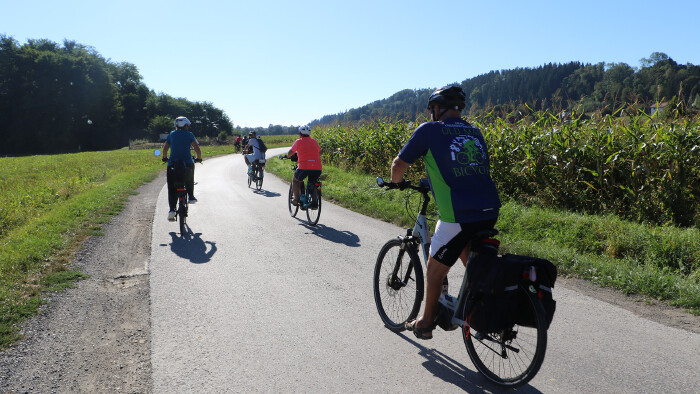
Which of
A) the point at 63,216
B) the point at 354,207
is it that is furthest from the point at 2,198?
the point at 354,207

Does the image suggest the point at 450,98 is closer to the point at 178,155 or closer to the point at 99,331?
the point at 99,331

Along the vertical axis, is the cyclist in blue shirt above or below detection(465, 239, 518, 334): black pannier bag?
above

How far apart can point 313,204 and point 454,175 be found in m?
6.52

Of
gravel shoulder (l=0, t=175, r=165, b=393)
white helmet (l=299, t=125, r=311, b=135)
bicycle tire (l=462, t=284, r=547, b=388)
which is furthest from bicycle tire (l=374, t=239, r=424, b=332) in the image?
white helmet (l=299, t=125, r=311, b=135)

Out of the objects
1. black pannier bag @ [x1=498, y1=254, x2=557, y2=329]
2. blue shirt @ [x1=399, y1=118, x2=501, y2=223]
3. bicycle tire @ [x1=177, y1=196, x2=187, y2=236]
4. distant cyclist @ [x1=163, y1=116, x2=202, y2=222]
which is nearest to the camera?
black pannier bag @ [x1=498, y1=254, x2=557, y2=329]

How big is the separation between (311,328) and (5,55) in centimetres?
8502

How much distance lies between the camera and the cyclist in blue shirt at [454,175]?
10.0ft

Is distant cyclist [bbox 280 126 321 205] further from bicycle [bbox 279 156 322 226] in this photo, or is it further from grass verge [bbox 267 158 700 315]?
A: grass verge [bbox 267 158 700 315]

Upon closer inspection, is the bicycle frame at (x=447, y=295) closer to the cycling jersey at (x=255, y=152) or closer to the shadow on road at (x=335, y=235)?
the shadow on road at (x=335, y=235)

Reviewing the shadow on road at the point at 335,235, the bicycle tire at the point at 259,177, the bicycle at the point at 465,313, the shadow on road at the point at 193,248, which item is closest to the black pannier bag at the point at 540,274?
the bicycle at the point at 465,313

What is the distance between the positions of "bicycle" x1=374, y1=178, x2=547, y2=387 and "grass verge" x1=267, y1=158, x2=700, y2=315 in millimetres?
2022

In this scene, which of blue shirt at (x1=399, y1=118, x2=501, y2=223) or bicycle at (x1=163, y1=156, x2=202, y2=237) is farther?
bicycle at (x1=163, y1=156, x2=202, y2=237)

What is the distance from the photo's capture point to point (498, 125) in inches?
443

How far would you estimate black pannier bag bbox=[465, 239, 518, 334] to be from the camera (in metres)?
2.82
